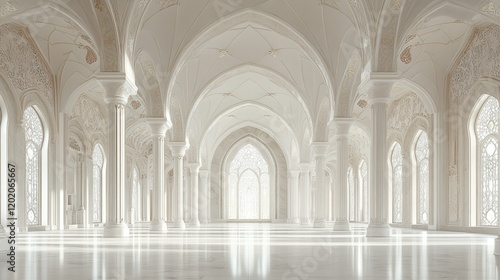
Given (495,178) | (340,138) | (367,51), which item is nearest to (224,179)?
(340,138)

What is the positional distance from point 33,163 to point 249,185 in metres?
24.0

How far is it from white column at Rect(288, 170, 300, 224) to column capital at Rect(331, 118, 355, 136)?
59.4ft

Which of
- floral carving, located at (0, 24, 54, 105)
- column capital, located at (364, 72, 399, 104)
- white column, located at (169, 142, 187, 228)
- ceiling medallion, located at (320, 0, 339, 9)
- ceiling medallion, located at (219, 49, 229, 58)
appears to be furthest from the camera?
white column, located at (169, 142, 187, 228)

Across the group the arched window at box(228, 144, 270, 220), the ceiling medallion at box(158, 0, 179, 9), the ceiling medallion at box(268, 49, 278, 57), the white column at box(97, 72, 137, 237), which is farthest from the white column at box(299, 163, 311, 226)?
the white column at box(97, 72, 137, 237)

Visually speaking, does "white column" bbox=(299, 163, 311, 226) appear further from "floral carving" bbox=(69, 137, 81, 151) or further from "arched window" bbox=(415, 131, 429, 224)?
"floral carving" bbox=(69, 137, 81, 151)

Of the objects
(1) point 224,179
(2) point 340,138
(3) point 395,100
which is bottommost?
(1) point 224,179

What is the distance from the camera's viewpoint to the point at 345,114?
22.0m

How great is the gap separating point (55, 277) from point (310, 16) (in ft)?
53.3

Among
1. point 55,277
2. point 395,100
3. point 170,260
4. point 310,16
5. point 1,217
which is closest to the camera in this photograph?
point 55,277

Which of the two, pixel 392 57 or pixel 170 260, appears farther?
pixel 392 57

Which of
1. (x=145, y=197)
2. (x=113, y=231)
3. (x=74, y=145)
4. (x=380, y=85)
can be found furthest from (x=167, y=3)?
(x=145, y=197)

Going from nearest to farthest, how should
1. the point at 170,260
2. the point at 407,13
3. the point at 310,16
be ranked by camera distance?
the point at 170,260
the point at 407,13
the point at 310,16

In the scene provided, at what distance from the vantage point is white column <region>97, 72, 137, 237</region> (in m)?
15.7

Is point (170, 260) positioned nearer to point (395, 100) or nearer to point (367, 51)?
point (367, 51)
